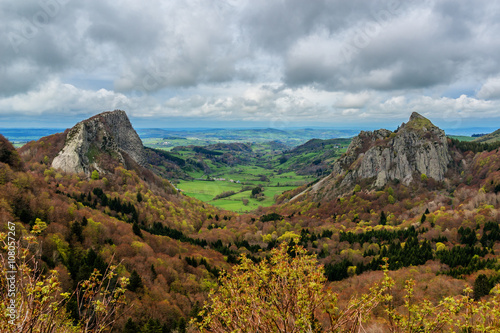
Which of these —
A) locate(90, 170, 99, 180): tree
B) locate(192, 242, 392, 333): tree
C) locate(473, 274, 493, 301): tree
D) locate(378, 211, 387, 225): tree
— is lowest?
locate(378, 211, 387, 225): tree

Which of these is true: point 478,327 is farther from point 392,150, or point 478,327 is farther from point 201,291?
point 392,150

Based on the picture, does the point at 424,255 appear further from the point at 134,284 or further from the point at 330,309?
the point at 330,309

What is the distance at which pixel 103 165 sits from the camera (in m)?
→ 145

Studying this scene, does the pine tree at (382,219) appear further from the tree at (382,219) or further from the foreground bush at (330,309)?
the foreground bush at (330,309)

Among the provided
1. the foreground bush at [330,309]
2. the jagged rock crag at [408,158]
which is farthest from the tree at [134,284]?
the jagged rock crag at [408,158]

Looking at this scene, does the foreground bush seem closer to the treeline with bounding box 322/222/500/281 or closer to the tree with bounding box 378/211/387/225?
the treeline with bounding box 322/222/500/281

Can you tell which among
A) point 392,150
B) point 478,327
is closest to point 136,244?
point 478,327

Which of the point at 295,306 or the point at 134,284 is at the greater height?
the point at 295,306

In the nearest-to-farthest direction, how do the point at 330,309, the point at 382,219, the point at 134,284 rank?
the point at 330,309
the point at 134,284
the point at 382,219

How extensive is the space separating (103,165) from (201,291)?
11463cm

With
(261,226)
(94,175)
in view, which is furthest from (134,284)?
(261,226)

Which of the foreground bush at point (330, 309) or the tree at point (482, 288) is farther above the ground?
the foreground bush at point (330, 309)

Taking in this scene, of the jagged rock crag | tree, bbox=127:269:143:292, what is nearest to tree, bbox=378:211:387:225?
the jagged rock crag

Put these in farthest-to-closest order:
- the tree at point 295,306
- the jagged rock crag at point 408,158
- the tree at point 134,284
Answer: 1. the jagged rock crag at point 408,158
2. the tree at point 134,284
3. the tree at point 295,306
